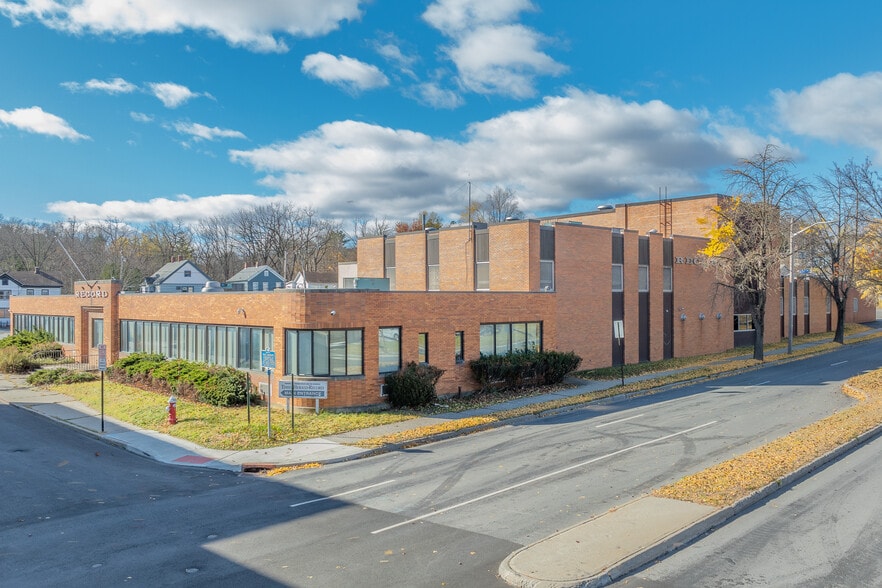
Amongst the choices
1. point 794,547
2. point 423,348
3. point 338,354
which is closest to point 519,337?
point 423,348

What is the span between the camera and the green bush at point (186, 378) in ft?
78.5

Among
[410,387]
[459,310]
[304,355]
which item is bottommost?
[410,387]

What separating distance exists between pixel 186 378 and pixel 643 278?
25.1 meters

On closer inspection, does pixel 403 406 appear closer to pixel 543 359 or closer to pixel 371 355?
pixel 371 355

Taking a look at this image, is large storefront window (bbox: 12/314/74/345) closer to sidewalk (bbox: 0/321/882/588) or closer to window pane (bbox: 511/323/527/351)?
sidewalk (bbox: 0/321/882/588)

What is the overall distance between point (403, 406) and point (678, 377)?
15.0 m

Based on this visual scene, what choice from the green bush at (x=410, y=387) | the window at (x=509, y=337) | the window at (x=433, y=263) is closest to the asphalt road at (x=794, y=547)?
the green bush at (x=410, y=387)

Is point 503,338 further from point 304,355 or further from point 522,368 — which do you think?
point 304,355

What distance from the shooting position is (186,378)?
84.0 ft

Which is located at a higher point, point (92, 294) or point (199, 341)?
point (92, 294)

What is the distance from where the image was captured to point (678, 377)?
30969mm

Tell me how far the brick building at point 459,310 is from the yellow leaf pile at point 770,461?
40.0ft

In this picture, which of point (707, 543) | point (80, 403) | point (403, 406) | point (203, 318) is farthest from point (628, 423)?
point (80, 403)

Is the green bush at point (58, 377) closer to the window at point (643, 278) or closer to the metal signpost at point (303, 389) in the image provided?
the metal signpost at point (303, 389)
